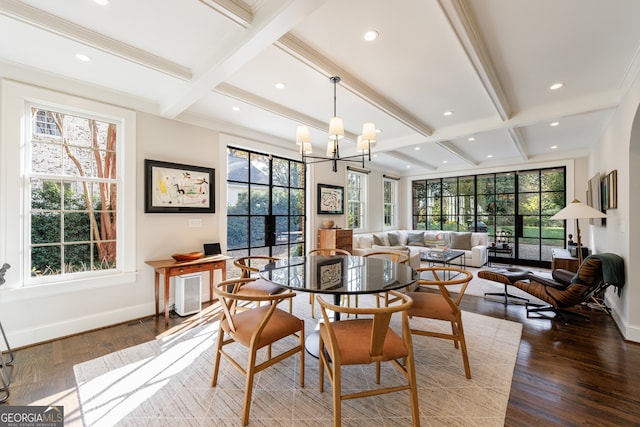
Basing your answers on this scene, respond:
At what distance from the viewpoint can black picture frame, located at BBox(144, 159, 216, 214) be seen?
3334 millimetres

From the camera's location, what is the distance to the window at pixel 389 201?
26.7 ft

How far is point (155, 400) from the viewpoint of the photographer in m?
1.87

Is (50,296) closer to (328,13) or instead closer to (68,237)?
(68,237)

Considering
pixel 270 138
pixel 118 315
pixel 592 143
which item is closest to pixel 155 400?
pixel 118 315

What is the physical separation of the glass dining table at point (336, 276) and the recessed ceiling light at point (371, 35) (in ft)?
6.49

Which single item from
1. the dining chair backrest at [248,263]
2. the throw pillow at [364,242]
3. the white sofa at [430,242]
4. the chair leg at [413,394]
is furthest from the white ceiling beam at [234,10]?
the throw pillow at [364,242]

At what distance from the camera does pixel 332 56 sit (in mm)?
2416

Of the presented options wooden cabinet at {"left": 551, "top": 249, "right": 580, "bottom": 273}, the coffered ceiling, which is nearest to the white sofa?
wooden cabinet at {"left": 551, "top": 249, "right": 580, "bottom": 273}

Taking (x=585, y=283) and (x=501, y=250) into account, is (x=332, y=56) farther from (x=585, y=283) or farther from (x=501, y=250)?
(x=501, y=250)

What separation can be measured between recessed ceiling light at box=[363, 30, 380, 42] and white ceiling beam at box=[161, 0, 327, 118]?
0.64m

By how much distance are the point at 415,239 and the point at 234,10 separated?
22.2 ft

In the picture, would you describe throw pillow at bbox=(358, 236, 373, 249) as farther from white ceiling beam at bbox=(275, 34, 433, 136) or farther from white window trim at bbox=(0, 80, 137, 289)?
white window trim at bbox=(0, 80, 137, 289)

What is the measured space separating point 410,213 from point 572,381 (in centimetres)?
678

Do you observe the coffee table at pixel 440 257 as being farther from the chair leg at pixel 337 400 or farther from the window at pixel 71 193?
the window at pixel 71 193
